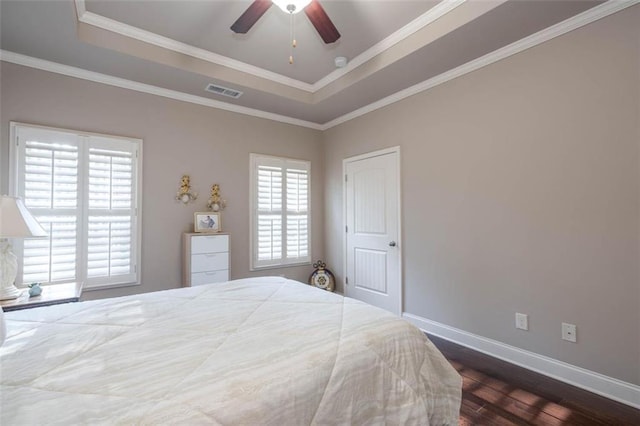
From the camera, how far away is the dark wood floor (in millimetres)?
1898

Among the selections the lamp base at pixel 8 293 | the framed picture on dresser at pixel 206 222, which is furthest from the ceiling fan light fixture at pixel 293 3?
the lamp base at pixel 8 293

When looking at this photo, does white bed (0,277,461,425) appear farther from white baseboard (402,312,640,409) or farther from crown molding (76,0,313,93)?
crown molding (76,0,313,93)

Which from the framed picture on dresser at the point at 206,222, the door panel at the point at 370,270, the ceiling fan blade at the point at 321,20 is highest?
the ceiling fan blade at the point at 321,20

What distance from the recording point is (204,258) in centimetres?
351

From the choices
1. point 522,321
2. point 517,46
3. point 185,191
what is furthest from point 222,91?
point 522,321

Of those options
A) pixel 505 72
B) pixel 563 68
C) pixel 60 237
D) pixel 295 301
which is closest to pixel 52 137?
pixel 60 237

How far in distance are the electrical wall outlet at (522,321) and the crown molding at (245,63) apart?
248 centimetres

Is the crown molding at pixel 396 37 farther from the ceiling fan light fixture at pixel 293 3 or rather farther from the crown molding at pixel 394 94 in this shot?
the ceiling fan light fixture at pixel 293 3

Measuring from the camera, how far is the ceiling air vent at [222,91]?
3426mm

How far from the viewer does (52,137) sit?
288 cm

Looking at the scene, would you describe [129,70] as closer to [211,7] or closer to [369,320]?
[211,7]

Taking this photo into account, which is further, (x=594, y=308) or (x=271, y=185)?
(x=271, y=185)

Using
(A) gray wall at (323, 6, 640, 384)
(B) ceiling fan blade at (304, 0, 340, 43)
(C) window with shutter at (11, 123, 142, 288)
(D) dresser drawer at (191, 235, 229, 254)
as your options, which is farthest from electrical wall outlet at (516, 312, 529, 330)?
(C) window with shutter at (11, 123, 142, 288)

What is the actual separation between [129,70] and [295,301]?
2816mm
